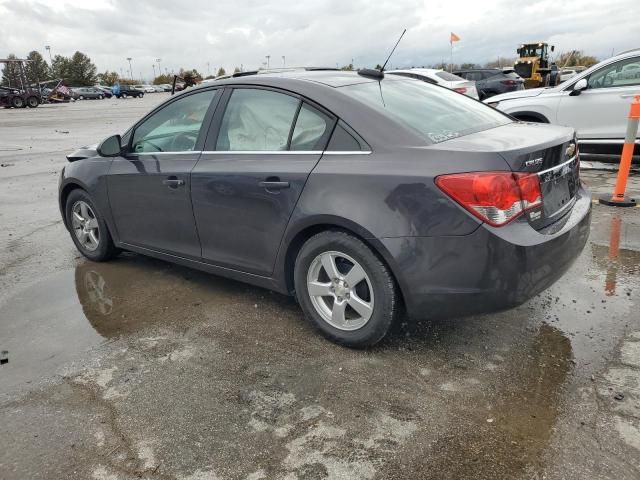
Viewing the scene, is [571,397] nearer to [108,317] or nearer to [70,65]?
[108,317]

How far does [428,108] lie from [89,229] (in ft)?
10.7

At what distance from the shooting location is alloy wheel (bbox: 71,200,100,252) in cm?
483

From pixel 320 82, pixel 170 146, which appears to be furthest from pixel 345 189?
pixel 170 146

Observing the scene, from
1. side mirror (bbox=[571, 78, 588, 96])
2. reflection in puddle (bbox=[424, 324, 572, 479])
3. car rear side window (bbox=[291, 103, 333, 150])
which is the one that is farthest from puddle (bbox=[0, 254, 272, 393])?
side mirror (bbox=[571, 78, 588, 96])

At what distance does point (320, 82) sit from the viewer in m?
3.38

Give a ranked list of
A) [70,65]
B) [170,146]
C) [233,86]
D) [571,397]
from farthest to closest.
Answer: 1. [70,65]
2. [170,146]
3. [233,86]
4. [571,397]

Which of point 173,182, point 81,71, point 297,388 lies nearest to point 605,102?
point 173,182

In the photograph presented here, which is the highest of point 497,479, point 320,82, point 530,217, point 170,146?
point 320,82

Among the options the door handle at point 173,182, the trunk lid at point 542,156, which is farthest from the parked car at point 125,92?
the trunk lid at point 542,156

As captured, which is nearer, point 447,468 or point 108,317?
point 447,468

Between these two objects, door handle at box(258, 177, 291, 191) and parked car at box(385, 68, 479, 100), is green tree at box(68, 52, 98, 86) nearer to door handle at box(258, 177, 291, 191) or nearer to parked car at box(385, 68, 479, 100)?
parked car at box(385, 68, 479, 100)

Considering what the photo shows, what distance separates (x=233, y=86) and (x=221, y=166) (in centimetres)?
60

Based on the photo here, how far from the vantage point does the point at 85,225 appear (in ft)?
16.0

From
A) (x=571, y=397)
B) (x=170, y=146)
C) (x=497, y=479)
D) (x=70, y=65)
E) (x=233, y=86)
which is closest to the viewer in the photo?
(x=497, y=479)
